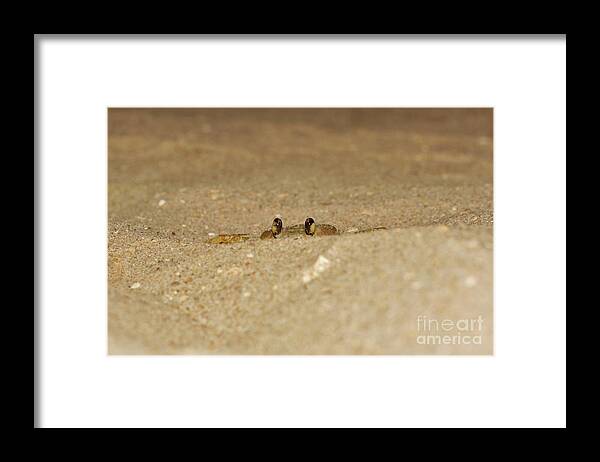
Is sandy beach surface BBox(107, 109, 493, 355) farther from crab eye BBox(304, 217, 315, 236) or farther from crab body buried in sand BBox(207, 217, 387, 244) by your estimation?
crab eye BBox(304, 217, 315, 236)

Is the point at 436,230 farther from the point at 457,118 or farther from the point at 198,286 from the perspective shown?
the point at 457,118

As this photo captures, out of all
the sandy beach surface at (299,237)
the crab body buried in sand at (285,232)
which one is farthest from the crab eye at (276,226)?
the sandy beach surface at (299,237)

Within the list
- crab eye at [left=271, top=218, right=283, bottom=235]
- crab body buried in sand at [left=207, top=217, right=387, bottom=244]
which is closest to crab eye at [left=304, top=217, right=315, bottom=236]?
crab body buried in sand at [left=207, top=217, right=387, bottom=244]

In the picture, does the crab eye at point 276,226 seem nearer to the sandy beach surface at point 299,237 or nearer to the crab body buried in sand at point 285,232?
the crab body buried in sand at point 285,232

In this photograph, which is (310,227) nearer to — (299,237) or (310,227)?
(310,227)

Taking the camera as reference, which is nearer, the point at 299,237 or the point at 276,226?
the point at 299,237

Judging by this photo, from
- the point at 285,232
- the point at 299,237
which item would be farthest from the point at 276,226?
the point at 299,237

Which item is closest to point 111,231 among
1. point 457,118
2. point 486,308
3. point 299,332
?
point 299,332

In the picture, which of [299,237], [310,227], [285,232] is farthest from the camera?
[285,232]
